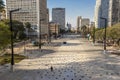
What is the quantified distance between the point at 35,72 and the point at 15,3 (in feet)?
563

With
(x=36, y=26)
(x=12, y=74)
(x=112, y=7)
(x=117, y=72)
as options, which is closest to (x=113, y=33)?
(x=117, y=72)

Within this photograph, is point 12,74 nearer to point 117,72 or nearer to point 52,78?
point 52,78

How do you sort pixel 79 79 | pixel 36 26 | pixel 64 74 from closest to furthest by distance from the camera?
pixel 79 79 < pixel 64 74 < pixel 36 26

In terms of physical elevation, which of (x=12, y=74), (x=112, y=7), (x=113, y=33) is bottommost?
(x=12, y=74)

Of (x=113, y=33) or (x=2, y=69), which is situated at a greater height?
(x=113, y=33)

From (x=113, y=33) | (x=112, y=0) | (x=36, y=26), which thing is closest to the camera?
(x=113, y=33)

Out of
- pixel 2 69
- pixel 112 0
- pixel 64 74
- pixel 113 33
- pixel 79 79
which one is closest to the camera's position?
pixel 79 79

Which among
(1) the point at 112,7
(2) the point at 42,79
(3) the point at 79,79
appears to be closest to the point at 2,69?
(2) the point at 42,79

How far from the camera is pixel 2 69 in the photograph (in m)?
35.0

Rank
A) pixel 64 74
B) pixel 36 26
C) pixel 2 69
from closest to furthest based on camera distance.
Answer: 1. pixel 64 74
2. pixel 2 69
3. pixel 36 26

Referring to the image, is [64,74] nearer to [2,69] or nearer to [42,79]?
[42,79]

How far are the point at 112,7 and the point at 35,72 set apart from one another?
498 feet

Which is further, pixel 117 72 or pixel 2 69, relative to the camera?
pixel 2 69

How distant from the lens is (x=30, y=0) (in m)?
198
